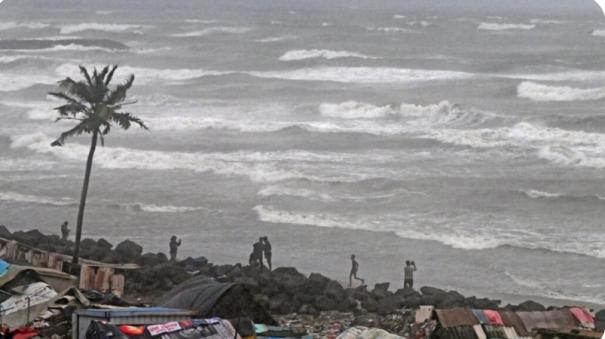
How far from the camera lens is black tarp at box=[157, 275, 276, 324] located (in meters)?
11.4

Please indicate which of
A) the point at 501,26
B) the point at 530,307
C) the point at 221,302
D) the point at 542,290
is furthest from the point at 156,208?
the point at 501,26

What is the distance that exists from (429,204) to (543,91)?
3.52 m

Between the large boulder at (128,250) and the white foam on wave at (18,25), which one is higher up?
the white foam on wave at (18,25)

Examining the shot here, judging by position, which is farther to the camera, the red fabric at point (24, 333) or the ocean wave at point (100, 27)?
the ocean wave at point (100, 27)

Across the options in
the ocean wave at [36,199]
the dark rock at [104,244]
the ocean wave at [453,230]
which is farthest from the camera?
the ocean wave at [36,199]

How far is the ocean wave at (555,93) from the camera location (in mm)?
17359

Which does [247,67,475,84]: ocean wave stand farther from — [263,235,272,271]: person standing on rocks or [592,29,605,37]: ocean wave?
[263,235,272,271]: person standing on rocks

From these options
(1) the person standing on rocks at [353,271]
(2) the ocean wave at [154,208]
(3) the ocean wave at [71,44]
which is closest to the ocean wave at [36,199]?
(2) the ocean wave at [154,208]

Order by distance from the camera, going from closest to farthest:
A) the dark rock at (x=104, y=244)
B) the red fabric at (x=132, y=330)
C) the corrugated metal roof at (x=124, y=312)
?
the red fabric at (x=132, y=330) → the corrugated metal roof at (x=124, y=312) → the dark rock at (x=104, y=244)

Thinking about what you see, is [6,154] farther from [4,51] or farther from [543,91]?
[543,91]

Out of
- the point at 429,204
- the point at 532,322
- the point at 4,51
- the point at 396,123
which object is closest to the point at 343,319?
the point at 532,322

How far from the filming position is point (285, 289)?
1315 centimetres

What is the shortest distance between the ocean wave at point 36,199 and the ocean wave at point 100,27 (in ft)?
10.6

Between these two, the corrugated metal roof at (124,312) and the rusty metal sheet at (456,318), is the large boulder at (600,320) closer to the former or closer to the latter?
the rusty metal sheet at (456,318)
